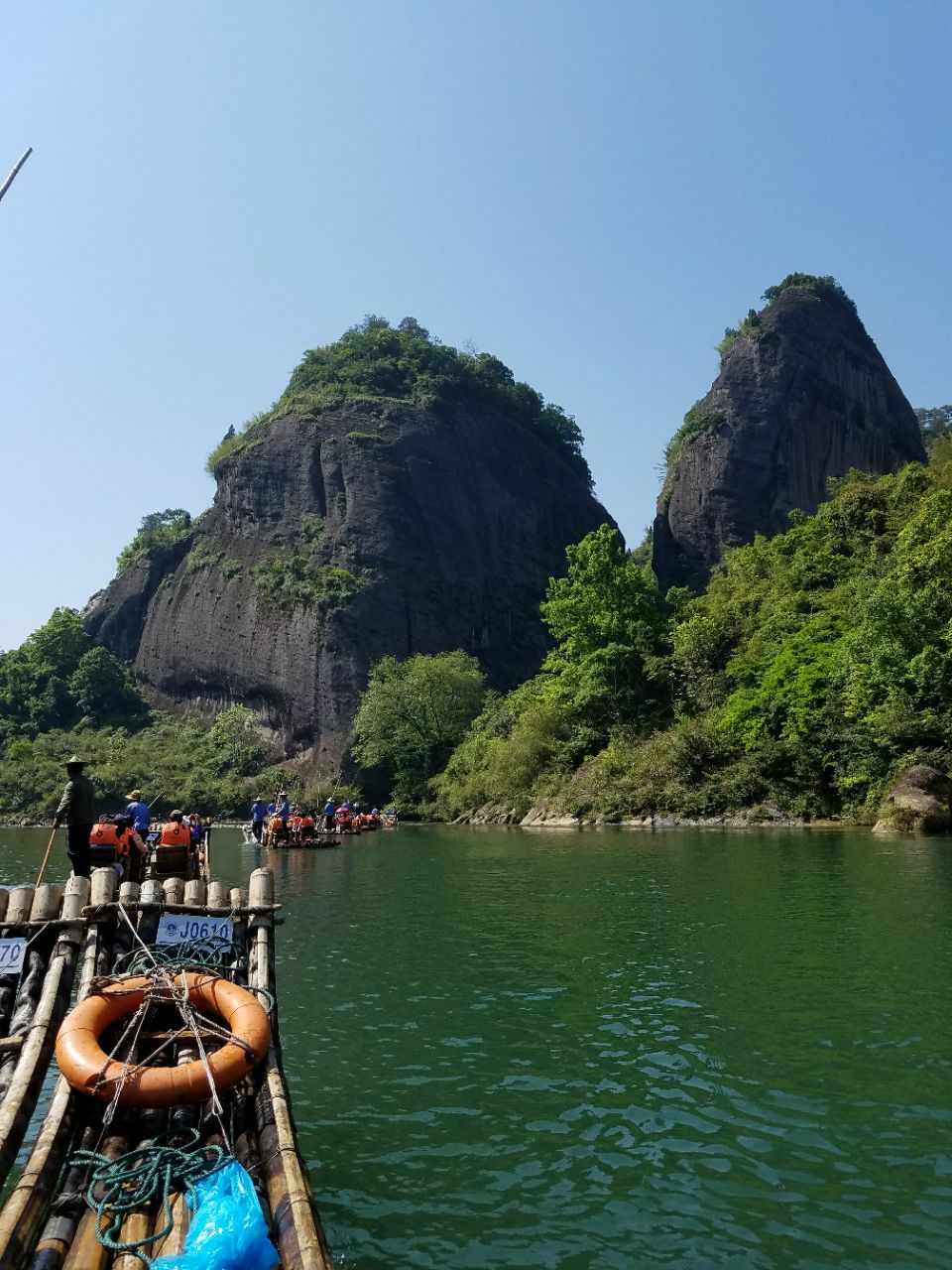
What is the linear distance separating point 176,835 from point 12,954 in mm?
7430

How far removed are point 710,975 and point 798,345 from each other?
85.6m

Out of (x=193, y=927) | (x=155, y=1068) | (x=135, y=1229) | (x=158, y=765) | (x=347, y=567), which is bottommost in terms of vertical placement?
(x=135, y=1229)

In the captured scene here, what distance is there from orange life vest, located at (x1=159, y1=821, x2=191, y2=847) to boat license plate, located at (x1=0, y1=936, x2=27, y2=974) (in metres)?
6.98

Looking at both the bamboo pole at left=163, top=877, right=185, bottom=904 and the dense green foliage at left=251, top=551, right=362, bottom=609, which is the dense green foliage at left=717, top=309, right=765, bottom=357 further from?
the bamboo pole at left=163, top=877, right=185, bottom=904

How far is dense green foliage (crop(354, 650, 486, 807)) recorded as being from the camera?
71.2 m

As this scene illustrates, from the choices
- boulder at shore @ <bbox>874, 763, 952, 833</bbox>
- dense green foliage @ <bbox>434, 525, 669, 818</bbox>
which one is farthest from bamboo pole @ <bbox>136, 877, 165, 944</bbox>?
dense green foliage @ <bbox>434, 525, 669, 818</bbox>

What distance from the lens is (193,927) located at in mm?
9695

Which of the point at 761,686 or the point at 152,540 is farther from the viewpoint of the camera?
the point at 152,540

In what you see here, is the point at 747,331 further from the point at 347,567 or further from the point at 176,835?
the point at 176,835

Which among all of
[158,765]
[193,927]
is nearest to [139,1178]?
[193,927]

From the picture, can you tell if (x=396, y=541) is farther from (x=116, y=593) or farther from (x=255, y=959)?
(x=255, y=959)

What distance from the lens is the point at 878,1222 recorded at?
6.09 meters

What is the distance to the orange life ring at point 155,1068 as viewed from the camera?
6.52 m

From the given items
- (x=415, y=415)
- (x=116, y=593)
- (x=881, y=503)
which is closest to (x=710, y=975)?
(x=881, y=503)
